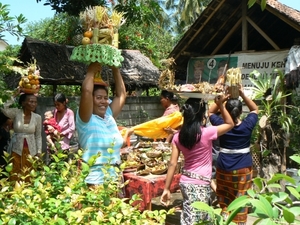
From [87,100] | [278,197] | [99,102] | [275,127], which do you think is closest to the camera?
[278,197]

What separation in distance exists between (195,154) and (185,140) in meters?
0.17

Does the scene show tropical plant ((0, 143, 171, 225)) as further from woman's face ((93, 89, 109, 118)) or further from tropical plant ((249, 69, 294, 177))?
tropical plant ((249, 69, 294, 177))

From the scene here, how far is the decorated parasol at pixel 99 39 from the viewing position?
254 cm

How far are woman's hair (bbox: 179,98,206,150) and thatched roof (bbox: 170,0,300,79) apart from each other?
15.0 feet

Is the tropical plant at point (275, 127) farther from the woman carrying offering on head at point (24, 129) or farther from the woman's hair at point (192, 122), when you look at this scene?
the woman carrying offering on head at point (24, 129)

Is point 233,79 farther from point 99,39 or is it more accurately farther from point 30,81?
point 30,81

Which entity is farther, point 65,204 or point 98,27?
point 98,27

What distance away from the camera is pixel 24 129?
169 inches

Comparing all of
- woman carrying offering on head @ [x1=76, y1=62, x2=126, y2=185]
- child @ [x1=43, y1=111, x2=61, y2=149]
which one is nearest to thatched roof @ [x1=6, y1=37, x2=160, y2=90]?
child @ [x1=43, y1=111, x2=61, y2=149]

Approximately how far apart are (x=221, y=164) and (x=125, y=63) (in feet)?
22.6

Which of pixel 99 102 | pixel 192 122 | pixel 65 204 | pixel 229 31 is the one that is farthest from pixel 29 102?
pixel 229 31

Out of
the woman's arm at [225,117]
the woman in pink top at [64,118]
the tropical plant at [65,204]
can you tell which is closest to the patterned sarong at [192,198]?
the woman's arm at [225,117]

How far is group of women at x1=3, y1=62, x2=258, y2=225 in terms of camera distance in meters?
2.53

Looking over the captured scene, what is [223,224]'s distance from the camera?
106 centimetres
